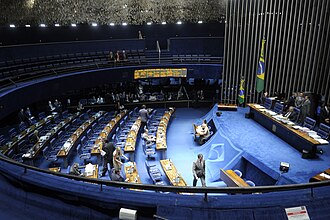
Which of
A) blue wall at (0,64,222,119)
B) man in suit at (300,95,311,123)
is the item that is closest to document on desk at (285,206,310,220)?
man in suit at (300,95,311,123)

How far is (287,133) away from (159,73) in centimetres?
1048

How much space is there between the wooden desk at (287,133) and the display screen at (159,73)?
23.3 ft

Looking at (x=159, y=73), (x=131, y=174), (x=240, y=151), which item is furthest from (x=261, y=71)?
(x=131, y=174)

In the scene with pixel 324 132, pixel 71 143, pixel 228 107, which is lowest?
pixel 71 143

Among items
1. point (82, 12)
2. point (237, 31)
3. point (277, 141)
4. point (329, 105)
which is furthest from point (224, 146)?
point (82, 12)

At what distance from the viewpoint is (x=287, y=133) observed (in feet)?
34.0

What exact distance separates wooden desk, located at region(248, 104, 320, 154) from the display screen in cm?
711

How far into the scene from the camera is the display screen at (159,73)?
1859cm

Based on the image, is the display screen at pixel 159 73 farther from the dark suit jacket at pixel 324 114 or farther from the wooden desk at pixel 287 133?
the dark suit jacket at pixel 324 114

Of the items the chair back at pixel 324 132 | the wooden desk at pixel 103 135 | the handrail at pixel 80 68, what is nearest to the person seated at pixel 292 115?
the chair back at pixel 324 132

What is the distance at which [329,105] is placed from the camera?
12.3 m

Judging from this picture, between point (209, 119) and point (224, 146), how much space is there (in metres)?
3.91

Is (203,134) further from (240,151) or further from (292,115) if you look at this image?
(292,115)

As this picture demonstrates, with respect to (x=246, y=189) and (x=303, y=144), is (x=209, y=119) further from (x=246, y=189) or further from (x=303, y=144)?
(x=246, y=189)
